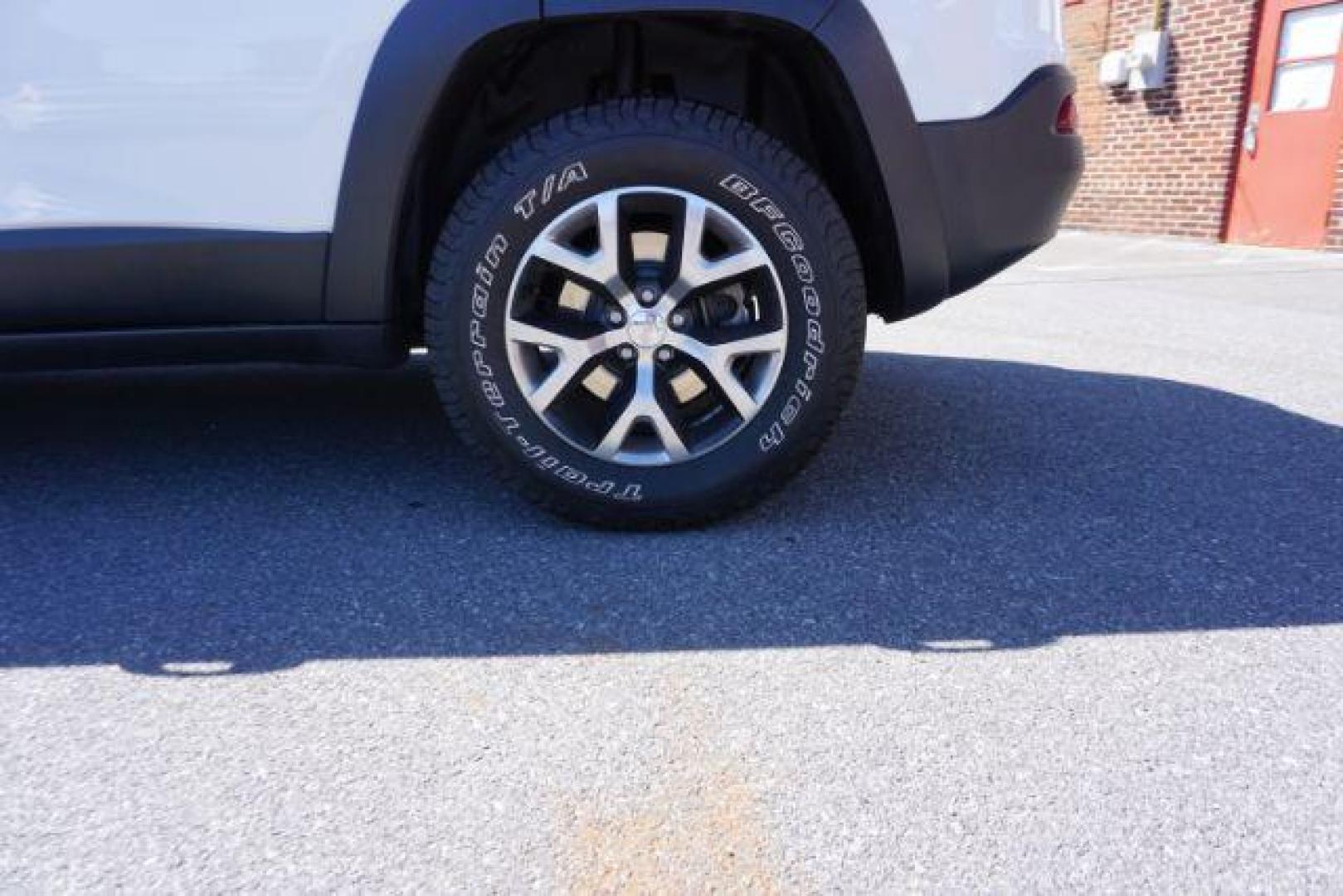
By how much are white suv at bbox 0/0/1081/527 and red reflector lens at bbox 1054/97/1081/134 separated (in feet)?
0.04

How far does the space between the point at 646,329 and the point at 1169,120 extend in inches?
363

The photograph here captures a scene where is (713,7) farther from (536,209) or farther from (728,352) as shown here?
(728,352)

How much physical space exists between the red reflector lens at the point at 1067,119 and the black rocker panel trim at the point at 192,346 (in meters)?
1.66

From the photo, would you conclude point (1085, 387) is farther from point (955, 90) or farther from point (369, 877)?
point (369, 877)

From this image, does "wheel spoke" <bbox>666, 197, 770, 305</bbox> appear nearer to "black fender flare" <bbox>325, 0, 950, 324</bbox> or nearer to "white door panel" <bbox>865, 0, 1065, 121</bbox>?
"black fender flare" <bbox>325, 0, 950, 324</bbox>

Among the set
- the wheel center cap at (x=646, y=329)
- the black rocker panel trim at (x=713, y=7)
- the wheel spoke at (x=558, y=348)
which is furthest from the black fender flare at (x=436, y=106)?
the wheel center cap at (x=646, y=329)

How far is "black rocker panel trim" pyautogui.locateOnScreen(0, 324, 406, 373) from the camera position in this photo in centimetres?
217

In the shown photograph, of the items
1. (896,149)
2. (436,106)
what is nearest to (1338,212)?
(896,149)

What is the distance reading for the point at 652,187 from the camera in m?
2.14

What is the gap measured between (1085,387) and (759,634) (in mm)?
2307

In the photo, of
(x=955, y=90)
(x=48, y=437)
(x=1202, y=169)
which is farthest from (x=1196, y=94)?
(x=48, y=437)

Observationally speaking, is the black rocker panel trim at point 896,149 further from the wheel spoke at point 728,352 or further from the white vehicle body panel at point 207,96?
the wheel spoke at point 728,352

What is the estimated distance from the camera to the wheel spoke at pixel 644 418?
220 cm

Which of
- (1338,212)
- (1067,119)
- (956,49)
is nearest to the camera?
(956,49)
